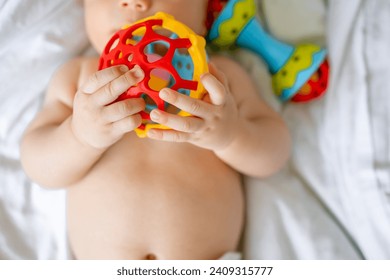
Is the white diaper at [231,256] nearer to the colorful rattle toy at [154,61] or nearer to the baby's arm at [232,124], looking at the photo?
the baby's arm at [232,124]

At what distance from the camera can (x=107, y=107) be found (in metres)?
0.83

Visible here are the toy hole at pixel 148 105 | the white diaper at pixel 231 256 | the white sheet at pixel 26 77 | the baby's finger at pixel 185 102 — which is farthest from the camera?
the white sheet at pixel 26 77

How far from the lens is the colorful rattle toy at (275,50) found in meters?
1.13

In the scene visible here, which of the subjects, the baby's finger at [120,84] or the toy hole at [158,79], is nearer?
the baby's finger at [120,84]

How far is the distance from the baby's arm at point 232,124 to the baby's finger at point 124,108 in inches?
1.6

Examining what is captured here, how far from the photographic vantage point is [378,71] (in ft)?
3.74

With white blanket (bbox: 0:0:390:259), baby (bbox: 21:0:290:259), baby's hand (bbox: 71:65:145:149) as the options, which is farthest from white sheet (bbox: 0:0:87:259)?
baby's hand (bbox: 71:65:145:149)

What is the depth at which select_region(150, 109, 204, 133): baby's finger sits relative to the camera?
78 centimetres

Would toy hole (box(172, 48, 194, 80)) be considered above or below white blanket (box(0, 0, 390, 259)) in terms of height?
above

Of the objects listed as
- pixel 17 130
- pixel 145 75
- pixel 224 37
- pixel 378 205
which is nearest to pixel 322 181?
pixel 378 205

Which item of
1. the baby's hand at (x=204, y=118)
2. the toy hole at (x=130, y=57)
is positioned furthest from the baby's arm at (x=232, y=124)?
the toy hole at (x=130, y=57)

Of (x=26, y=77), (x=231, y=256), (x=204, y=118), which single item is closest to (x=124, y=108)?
(x=204, y=118)

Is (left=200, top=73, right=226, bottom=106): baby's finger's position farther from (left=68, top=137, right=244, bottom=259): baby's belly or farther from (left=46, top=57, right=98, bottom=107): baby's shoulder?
(left=46, top=57, right=98, bottom=107): baby's shoulder

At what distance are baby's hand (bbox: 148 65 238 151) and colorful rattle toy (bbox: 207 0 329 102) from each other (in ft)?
0.87
